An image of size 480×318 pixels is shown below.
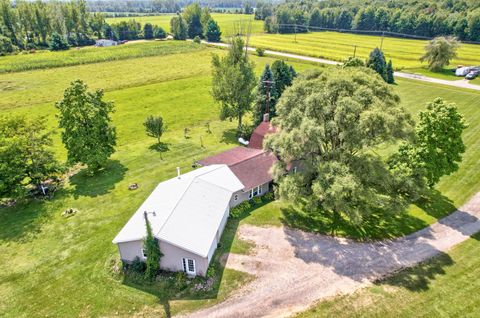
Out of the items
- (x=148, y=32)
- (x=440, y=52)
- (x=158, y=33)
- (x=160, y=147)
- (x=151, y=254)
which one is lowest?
(x=160, y=147)

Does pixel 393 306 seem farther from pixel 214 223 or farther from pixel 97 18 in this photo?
pixel 97 18

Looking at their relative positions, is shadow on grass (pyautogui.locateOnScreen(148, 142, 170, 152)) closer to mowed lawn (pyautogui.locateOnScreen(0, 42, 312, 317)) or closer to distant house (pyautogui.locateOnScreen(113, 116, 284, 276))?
mowed lawn (pyautogui.locateOnScreen(0, 42, 312, 317))

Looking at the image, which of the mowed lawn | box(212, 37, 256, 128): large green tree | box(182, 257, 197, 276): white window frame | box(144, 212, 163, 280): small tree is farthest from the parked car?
box(144, 212, 163, 280): small tree

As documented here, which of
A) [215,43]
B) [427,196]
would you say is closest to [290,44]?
[215,43]

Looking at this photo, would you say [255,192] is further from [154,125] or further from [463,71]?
[463,71]

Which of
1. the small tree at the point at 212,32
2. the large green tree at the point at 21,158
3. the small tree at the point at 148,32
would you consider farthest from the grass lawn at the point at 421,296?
the small tree at the point at 148,32

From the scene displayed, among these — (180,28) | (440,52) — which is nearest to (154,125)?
(440,52)
